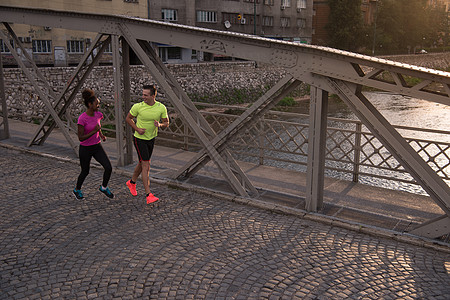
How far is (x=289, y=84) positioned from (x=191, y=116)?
1.91 m

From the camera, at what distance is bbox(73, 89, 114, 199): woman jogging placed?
24.2ft

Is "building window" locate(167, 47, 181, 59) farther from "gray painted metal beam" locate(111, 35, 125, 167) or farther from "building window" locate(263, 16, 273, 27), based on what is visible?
"gray painted metal beam" locate(111, 35, 125, 167)

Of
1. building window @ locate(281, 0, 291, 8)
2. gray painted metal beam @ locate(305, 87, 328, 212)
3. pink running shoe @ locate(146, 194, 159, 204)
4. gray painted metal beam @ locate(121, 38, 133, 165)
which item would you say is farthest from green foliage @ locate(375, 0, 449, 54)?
pink running shoe @ locate(146, 194, 159, 204)

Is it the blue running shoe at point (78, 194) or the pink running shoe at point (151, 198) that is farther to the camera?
the blue running shoe at point (78, 194)

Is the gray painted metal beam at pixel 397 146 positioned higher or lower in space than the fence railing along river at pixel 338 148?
higher

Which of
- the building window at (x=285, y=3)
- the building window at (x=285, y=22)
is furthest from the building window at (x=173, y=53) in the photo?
the building window at (x=285, y=3)

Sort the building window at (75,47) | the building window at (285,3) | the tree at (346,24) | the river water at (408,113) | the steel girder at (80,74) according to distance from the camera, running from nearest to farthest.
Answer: the steel girder at (80,74), the river water at (408,113), the building window at (75,47), the tree at (346,24), the building window at (285,3)

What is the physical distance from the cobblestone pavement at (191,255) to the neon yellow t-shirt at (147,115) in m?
1.15

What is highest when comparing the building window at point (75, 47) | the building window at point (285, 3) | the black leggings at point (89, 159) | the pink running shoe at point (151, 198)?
the building window at point (285, 3)

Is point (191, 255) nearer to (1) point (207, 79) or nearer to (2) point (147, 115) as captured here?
(2) point (147, 115)

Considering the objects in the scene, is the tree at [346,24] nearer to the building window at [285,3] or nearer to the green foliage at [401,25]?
the building window at [285,3]

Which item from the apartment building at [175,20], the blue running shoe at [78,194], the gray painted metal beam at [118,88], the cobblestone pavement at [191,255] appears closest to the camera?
the cobblestone pavement at [191,255]

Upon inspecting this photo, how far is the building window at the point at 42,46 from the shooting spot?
123 ft

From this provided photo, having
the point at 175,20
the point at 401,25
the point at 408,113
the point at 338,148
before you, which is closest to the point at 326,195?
the point at 338,148
